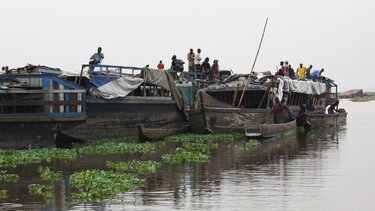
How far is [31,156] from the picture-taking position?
54.0 ft

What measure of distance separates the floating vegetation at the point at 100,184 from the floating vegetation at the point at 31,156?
316cm

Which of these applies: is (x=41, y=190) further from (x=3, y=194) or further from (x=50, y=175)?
(x=50, y=175)

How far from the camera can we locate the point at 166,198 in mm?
10781

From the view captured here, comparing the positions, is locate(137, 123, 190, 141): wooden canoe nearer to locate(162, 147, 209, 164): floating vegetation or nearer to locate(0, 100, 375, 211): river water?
locate(0, 100, 375, 211): river water

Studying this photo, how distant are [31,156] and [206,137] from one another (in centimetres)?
827

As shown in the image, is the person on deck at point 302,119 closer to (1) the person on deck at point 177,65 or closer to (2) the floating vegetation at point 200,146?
(1) the person on deck at point 177,65

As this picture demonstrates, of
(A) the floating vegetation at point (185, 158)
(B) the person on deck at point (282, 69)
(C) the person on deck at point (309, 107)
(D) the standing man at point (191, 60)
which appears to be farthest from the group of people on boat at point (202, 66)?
(A) the floating vegetation at point (185, 158)

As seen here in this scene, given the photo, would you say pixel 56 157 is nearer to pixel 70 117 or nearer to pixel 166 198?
pixel 70 117

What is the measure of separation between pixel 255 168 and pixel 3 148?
8465 mm

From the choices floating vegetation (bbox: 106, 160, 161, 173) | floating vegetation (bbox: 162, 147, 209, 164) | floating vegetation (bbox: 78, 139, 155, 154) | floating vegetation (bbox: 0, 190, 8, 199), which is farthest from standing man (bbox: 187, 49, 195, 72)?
floating vegetation (bbox: 0, 190, 8, 199)

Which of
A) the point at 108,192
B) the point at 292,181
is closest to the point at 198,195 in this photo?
the point at 108,192

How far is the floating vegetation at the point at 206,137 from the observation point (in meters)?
22.3

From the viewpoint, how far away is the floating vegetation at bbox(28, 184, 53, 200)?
1093 centimetres

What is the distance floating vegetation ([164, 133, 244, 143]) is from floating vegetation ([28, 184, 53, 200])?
423 inches
